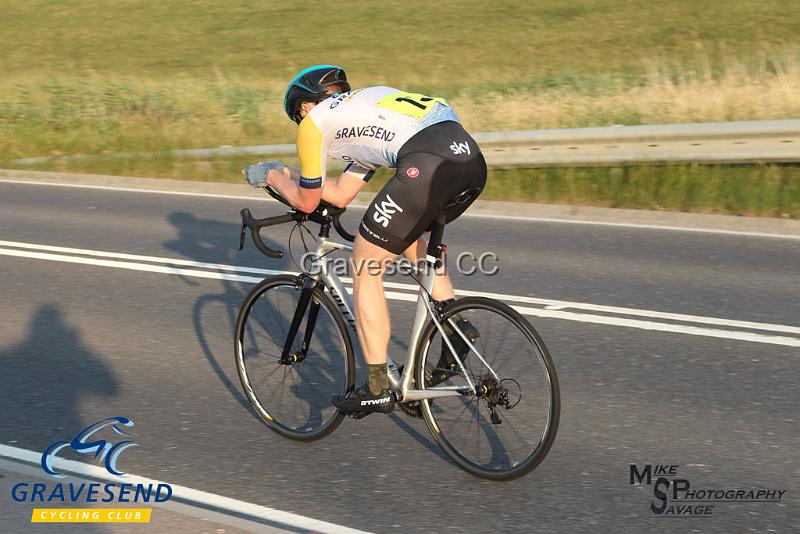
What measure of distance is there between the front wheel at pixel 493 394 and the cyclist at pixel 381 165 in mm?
70

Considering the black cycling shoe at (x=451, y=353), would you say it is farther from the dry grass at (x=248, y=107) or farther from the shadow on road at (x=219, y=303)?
the dry grass at (x=248, y=107)

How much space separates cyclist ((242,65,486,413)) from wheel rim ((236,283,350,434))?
1.30ft

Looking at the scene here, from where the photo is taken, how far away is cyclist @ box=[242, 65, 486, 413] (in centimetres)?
518

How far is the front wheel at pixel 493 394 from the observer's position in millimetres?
5027

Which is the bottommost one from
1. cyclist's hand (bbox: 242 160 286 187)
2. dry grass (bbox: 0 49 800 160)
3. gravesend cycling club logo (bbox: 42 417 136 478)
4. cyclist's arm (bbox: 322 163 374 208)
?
dry grass (bbox: 0 49 800 160)

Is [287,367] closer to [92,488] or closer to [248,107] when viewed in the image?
[92,488]

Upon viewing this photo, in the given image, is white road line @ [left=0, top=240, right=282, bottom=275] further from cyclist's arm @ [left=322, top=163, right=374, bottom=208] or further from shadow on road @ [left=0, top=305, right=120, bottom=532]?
cyclist's arm @ [left=322, top=163, right=374, bottom=208]

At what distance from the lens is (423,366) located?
17.6 ft

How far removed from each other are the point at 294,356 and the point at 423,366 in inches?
37.7

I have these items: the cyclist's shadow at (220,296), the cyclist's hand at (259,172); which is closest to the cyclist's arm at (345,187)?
A: the cyclist's hand at (259,172)

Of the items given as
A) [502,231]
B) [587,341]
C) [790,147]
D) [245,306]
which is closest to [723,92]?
[790,147]

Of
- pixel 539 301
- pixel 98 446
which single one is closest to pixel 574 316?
pixel 539 301

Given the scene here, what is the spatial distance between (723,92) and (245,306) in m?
11.2

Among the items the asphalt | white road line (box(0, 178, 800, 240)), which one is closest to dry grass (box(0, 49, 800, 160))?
white road line (box(0, 178, 800, 240))
